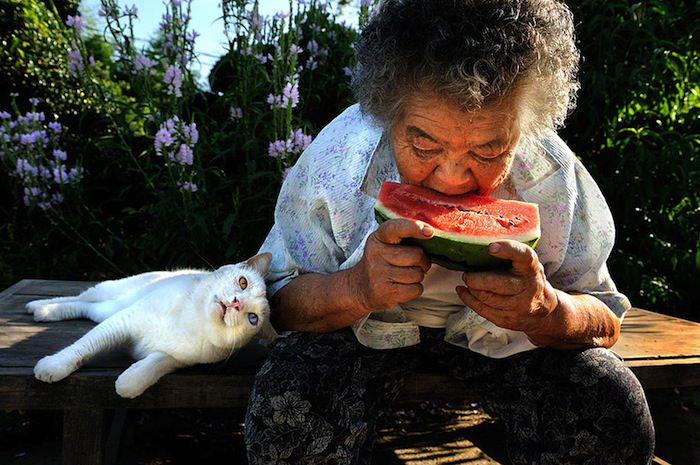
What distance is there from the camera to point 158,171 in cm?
356

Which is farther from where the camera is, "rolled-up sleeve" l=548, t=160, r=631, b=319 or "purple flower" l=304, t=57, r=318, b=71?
"purple flower" l=304, t=57, r=318, b=71

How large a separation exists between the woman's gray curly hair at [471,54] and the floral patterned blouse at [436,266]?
0.22m

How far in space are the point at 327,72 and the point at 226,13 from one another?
87 cm

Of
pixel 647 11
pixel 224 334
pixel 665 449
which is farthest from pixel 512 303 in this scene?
pixel 647 11

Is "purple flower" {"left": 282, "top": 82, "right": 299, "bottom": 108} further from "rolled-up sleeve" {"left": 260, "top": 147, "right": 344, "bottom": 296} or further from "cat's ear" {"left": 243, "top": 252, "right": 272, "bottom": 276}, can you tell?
"cat's ear" {"left": 243, "top": 252, "right": 272, "bottom": 276}

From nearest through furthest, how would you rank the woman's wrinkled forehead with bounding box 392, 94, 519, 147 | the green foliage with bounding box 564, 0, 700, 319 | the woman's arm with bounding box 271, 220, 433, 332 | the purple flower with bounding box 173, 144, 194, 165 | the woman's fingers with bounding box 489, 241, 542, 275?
the woman's fingers with bounding box 489, 241, 542, 275 < the woman's arm with bounding box 271, 220, 433, 332 < the woman's wrinkled forehead with bounding box 392, 94, 519, 147 < the purple flower with bounding box 173, 144, 194, 165 < the green foliage with bounding box 564, 0, 700, 319

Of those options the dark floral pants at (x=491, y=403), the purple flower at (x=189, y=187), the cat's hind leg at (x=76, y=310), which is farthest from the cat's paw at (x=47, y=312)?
the dark floral pants at (x=491, y=403)

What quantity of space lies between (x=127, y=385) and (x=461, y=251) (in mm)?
1030

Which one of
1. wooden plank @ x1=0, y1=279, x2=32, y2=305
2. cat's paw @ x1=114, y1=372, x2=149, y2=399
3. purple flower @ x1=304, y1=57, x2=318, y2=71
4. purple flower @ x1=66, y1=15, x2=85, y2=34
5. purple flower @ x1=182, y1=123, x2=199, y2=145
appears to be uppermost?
purple flower @ x1=66, y1=15, x2=85, y2=34

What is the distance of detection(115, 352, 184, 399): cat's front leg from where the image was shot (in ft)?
5.99

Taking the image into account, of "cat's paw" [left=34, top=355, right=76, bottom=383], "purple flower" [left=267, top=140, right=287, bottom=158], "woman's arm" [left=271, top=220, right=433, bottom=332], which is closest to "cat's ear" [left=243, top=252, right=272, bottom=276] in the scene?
"woman's arm" [left=271, top=220, right=433, bottom=332]

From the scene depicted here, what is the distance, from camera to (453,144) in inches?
65.9

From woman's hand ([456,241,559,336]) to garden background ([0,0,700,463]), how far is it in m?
1.64

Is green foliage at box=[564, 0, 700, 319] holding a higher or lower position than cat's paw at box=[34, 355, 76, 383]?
higher
